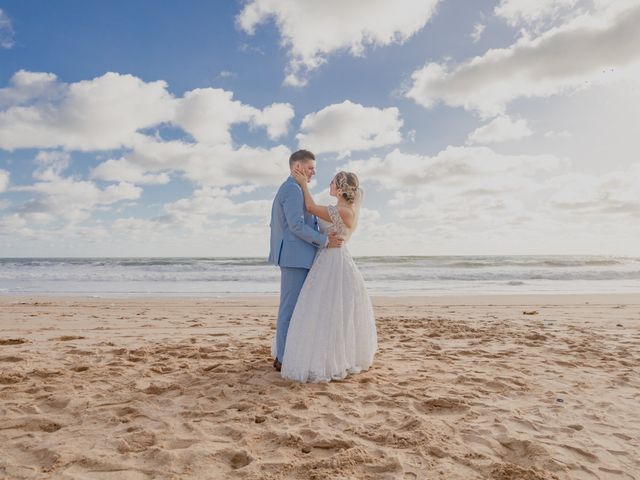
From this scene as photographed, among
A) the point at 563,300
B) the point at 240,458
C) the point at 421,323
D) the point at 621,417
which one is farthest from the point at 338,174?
the point at 563,300

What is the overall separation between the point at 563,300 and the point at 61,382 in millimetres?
12615

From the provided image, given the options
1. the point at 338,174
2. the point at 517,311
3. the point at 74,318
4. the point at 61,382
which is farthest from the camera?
the point at 517,311

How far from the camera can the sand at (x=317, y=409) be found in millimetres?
2689

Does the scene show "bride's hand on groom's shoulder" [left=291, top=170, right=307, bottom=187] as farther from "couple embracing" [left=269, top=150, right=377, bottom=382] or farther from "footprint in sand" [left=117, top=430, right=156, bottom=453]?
"footprint in sand" [left=117, top=430, right=156, bottom=453]

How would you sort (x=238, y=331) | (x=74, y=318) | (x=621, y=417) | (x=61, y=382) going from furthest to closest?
(x=74, y=318), (x=238, y=331), (x=61, y=382), (x=621, y=417)

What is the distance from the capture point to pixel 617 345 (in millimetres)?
6316

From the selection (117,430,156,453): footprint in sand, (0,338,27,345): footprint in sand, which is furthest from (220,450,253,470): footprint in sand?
(0,338,27,345): footprint in sand

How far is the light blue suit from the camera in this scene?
14.6 ft

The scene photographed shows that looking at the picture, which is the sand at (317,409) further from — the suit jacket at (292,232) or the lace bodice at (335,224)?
the lace bodice at (335,224)

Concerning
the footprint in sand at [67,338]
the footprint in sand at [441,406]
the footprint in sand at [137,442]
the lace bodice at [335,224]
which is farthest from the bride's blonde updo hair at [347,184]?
the footprint in sand at [67,338]

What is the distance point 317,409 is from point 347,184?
2.29 metres

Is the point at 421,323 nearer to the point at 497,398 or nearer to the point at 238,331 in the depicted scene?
the point at 238,331

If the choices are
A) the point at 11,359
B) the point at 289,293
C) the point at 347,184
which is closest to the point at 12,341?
the point at 11,359

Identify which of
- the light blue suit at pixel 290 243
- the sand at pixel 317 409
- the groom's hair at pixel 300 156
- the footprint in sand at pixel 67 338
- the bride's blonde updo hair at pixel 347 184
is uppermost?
the groom's hair at pixel 300 156
